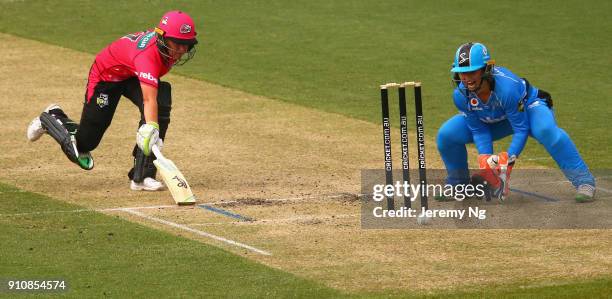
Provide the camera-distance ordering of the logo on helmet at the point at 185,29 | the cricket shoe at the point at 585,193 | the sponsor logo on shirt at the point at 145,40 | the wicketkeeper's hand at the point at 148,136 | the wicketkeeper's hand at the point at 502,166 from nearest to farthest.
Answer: the wicketkeeper's hand at the point at 502,166 → the wicketkeeper's hand at the point at 148,136 → the cricket shoe at the point at 585,193 → the logo on helmet at the point at 185,29 → the sponsor logo on shirt at the point at 145,40

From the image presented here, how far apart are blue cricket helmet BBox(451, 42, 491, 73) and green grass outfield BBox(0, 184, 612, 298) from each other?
339 cm

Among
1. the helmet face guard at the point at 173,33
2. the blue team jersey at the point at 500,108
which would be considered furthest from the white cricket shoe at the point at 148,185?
the blue team jersey at the point at 500,108

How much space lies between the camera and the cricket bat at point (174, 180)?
14570 millimetres

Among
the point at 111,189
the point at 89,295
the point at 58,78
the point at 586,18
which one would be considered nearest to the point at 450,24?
the point at 586,18

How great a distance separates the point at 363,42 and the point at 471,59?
12361mm

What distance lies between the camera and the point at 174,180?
14602 millimetres

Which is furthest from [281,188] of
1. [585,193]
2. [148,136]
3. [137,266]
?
[137,266]

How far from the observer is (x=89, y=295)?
11367 millimetres

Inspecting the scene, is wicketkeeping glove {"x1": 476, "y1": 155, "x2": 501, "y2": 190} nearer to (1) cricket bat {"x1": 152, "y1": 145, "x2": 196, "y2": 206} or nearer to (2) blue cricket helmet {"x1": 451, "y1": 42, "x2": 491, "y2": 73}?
(2) blue cricket helmet {"x1": 451, "y1": 42, "x2": 491, "y2": 73}

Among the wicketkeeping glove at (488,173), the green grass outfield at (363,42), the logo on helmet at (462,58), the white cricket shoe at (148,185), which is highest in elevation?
the logo on helmet at (462,58)

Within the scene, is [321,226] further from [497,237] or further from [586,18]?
[586,18]

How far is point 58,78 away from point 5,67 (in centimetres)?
159

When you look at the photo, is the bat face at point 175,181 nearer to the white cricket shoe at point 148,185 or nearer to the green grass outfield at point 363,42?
the white cricket shoe at point 148,185

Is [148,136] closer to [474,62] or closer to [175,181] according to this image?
[175,181]
